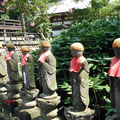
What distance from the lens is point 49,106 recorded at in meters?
2.66

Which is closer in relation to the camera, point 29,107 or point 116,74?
point 116,74

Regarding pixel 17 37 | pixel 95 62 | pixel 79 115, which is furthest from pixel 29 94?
pixel 17 37

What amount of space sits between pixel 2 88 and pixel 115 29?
10.7 ft

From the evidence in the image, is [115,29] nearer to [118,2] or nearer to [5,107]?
[5,107]

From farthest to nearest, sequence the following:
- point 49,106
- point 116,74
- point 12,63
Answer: point 12,63
point 49,106
point 116,74

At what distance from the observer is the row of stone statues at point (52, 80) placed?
182cm

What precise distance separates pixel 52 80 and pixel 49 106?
443 millimetres

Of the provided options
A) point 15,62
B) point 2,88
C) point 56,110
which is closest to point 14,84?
point 15,62

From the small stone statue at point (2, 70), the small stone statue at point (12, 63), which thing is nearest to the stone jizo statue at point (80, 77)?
the small stone statue at point (12, 63)

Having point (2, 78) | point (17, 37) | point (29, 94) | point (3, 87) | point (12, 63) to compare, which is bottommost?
point (3, 87)

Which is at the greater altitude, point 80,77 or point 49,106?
point 80,77

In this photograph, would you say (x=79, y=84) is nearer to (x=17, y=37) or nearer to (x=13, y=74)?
(x=13, y=74)

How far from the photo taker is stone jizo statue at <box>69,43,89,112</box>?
2098 mm

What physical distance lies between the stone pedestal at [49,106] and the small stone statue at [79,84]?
1.74 feet
